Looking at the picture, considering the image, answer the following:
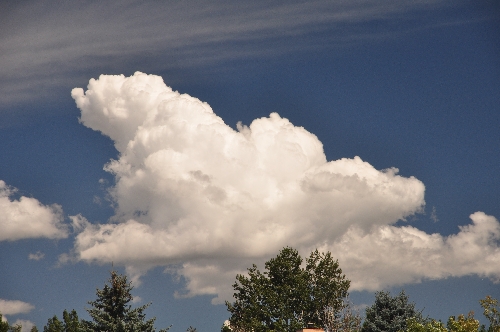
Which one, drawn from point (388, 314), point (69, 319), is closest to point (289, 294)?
point (388, 314)

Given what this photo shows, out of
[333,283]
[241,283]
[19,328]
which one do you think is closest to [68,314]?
[19,328]

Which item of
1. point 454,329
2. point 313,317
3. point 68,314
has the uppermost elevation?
point 68,314

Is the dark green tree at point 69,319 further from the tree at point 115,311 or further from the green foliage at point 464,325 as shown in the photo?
the green foliage at point 464,325

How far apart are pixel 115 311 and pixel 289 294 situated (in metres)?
23.5

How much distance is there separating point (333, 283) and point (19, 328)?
8963 centimetres

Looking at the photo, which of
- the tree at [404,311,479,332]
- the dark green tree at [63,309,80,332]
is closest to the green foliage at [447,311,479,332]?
the tree at [404,311,479,332]

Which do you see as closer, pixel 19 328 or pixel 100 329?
pixel 100 329

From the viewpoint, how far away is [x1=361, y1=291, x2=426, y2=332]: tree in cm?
6775

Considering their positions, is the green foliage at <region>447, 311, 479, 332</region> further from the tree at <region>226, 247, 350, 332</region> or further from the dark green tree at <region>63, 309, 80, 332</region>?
the dark green tree at <region>63, 309, 80, 332</region>

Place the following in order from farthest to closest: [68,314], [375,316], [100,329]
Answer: [68,314]
[375,316]
[100,329]

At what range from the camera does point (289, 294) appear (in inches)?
3017

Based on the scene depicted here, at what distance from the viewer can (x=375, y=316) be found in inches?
2702

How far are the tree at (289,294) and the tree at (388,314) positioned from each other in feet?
28.7

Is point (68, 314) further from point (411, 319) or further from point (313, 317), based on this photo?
point (411, 319)
